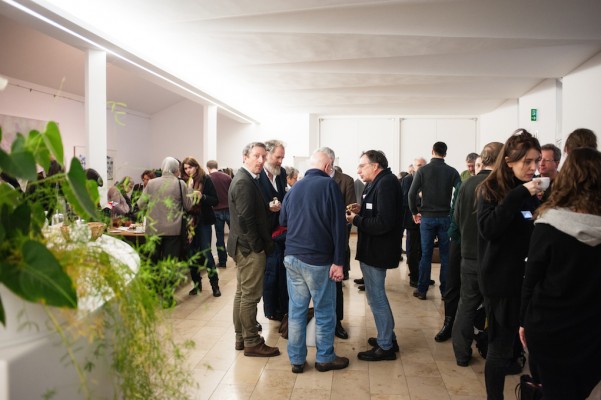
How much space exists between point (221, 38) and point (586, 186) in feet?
16.0

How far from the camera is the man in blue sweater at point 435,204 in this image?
5180mm

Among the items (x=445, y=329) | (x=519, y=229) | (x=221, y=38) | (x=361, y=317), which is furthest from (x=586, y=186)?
(x=221, y=38)

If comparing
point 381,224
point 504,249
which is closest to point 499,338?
point 504,249

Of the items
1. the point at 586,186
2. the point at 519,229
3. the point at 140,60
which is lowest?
the point at 519,229

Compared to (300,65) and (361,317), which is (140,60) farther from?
(361,317)

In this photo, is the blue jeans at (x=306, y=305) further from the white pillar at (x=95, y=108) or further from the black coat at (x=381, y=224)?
the white pillar at (x=95, y=108)

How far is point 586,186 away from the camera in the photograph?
195 centimetres

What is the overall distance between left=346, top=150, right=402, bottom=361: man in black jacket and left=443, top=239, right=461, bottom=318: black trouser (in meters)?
0.68

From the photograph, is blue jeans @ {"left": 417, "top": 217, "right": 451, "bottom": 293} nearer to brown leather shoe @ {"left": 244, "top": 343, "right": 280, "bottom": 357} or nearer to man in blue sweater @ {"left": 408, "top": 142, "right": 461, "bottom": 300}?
man in blue sweater @ {"left": 408, "top": 142, "right": 461, "bottom": 300}

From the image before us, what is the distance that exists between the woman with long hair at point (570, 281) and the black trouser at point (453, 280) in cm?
198

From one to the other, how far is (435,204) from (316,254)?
2.39 m

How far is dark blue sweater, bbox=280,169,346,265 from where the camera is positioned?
10.6 feet

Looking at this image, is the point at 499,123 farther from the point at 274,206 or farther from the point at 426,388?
the point at 426,388

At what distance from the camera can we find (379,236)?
140 inches
